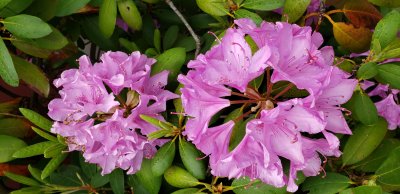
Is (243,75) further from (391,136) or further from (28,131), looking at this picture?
(28,131)

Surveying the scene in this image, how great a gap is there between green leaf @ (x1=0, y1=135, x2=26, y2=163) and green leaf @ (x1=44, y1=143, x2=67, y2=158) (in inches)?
3.9

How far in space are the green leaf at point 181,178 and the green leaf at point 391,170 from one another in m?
0.34

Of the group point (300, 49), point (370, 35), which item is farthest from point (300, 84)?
point (370, 35)

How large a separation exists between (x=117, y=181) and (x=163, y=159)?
0.61 feet

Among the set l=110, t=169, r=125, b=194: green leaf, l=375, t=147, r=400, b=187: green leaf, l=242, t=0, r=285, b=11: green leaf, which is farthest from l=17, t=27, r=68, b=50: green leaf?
l=375, t=147, r=400, b=187: green leaf

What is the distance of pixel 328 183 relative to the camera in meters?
0.93

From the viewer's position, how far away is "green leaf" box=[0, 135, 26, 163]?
3.37ft

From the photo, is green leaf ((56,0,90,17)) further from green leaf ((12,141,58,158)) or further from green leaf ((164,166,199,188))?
green leaf ((164,166,199,188))

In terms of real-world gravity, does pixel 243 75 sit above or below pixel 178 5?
above

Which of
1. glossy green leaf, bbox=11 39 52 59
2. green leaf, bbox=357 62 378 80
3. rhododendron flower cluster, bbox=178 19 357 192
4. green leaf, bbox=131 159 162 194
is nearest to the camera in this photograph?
rhododendron flower cluster, bbox=178 19 357 192

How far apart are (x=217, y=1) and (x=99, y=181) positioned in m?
0.46

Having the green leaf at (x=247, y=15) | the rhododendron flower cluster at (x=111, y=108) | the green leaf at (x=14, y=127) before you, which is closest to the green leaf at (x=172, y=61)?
the rhododendron flower cluster at (x=111, y=108)

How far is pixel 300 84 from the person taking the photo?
0.75 metres

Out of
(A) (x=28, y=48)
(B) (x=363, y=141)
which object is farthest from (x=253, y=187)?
(A) (x=28, y=48)
